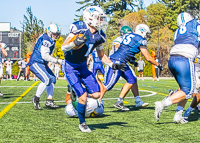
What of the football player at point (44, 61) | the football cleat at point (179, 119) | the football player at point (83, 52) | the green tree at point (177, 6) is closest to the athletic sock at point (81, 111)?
the football player at point (83, 52)

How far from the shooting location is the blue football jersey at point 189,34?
5.46 m

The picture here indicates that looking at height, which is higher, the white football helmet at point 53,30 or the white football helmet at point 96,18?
the white football helmet at point 96,18

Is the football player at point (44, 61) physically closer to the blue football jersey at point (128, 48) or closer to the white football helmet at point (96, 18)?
the blue football jersey at point (128, 48)

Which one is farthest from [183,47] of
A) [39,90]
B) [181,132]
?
[39,90]

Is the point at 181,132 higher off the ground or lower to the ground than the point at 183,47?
lower

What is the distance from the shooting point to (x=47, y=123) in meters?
5.45

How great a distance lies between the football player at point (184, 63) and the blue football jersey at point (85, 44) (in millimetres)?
1303

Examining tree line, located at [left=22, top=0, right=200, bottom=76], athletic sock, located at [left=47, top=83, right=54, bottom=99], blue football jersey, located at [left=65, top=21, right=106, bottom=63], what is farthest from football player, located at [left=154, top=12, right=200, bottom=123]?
tree line, located at [left=22, top=0, right=200, bottom=76]

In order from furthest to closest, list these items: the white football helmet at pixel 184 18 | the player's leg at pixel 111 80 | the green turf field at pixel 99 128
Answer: the player's leg at pixel 111 80
the white football helmet at pixel 184 18
the green turf field at pixel 99 128

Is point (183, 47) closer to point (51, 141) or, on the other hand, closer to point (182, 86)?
point (182, 86)

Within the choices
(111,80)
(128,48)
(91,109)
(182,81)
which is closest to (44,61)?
(111,80)

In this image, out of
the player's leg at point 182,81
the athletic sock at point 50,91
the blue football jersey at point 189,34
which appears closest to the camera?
the player's leg at point 182,81

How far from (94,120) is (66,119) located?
509 millimetres

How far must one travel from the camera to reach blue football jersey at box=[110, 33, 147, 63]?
711cm
